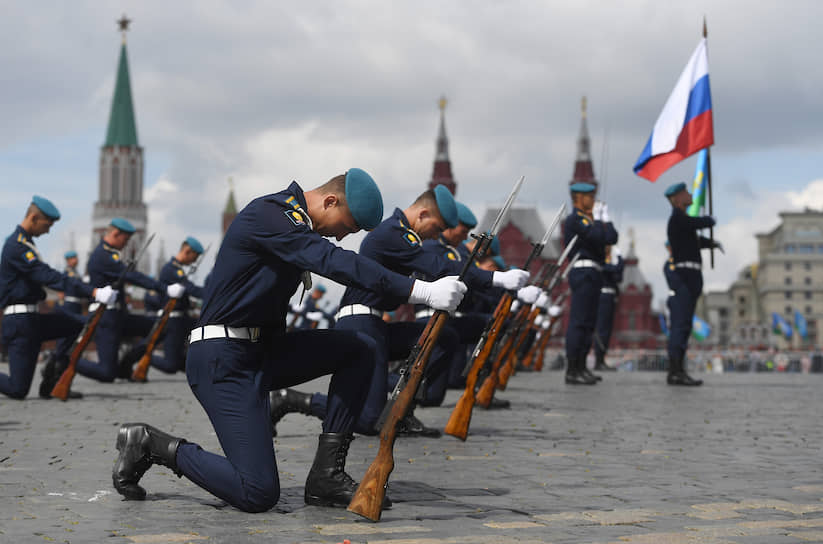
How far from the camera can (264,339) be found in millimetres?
5180

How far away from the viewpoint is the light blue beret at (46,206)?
36.2 ft

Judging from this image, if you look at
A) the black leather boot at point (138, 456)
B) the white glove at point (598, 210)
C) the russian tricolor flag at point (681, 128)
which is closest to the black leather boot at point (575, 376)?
the white glove at point (598, 210)

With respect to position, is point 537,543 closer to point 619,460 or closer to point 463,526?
point 463,526

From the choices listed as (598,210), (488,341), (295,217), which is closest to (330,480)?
(295,217)

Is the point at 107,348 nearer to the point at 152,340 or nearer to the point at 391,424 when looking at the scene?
the point at 152,340

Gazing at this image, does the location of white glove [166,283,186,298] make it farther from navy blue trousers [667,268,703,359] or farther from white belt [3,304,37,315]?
navy blue trousers [667,268,703,359]

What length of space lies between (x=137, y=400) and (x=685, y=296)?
264 inches

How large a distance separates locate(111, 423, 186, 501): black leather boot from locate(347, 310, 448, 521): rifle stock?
0.91 m

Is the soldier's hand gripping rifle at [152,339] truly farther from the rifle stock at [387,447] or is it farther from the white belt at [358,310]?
the rifle stock at [387,447]

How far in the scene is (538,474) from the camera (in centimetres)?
627

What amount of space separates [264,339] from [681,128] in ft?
36.3

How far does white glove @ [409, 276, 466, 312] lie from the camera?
15.4ft

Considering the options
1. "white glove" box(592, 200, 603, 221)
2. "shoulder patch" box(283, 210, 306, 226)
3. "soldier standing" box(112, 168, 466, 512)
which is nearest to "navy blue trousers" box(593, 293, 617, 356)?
"white glove" box(592, 200, 603, 221)

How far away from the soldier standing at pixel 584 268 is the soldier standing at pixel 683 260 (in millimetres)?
787
